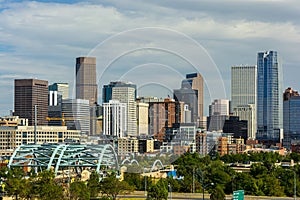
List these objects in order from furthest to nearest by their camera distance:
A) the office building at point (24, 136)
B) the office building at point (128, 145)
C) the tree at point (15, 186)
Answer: the office building at point (24, 136)
the office building at point (128, 145)
the tree at point (15, 186)

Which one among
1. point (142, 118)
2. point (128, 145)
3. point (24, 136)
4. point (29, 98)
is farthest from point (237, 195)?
point (29, 98)

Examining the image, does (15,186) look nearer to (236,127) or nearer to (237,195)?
(237,195)

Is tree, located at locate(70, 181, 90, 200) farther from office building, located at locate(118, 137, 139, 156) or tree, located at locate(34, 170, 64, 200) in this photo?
office building, located at locate(118, 137, 139, 156)

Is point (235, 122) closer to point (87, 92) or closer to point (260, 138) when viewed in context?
point (260, 138)

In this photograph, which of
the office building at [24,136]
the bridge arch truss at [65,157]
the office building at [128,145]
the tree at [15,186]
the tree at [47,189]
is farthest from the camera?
the office building at [24,136]

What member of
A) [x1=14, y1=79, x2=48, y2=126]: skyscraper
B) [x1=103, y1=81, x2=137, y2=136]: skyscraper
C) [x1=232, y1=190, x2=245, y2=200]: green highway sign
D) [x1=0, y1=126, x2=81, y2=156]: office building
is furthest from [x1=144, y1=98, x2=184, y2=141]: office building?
[x1=14, y1=79, x2=48, y2=126]: skyscraper

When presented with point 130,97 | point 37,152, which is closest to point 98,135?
point 130,97

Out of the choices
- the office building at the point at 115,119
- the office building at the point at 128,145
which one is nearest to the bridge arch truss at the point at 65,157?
the office building at the point at 115,119

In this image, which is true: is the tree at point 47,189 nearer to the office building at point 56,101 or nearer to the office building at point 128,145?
the office building at point 128,145
